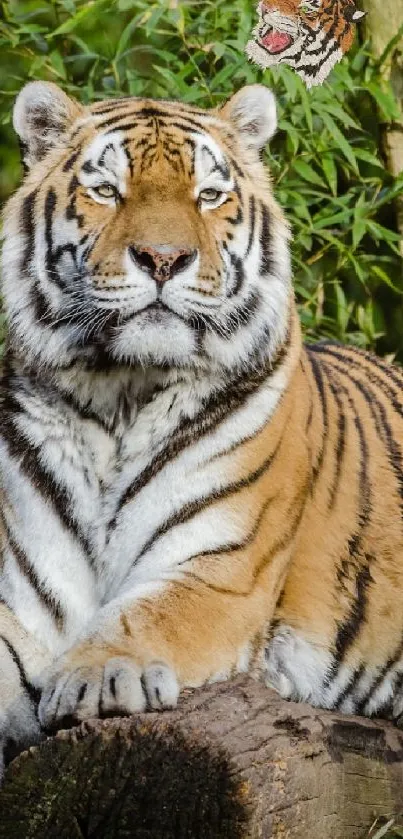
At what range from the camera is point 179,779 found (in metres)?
2.62

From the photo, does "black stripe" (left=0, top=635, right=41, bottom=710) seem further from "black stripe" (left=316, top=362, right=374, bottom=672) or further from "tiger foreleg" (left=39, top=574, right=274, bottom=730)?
"black stripe" (left=316, top=362, right=374, bottom=672)

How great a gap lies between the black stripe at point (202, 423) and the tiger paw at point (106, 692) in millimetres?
547

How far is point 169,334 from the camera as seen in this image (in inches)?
128

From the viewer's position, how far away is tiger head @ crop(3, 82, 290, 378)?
322cm

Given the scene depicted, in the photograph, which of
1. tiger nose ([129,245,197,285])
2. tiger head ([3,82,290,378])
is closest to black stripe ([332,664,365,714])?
tiger head ([3,82,290,378])

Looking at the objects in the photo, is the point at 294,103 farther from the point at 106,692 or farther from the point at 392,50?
the point at 106,692

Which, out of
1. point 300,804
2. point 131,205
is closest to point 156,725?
point 300,804

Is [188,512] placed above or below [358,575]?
above

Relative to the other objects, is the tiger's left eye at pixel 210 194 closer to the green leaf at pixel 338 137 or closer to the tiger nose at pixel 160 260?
the tiger nose at pixel 160 260

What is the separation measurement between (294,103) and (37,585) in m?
2.69

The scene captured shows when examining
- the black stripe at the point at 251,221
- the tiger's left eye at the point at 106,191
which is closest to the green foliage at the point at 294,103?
the black stripe at the point at 251,221

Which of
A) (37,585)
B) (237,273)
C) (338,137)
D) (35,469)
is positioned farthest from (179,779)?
(338,137)

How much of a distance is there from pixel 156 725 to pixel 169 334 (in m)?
0.95

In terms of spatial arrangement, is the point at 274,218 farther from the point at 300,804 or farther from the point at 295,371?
the point at 300,804
